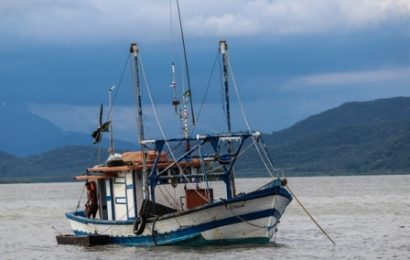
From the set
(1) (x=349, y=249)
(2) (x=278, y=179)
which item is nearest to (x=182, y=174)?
(2) (x=278, y=179)

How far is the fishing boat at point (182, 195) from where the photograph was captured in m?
44.7

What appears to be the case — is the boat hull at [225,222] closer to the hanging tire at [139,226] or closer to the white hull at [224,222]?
the white hull at [224,222]

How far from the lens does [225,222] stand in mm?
44938

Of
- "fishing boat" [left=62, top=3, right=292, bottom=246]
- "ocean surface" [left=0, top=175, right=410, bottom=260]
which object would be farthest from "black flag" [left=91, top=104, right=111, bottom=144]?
"ocean surface" [left=0, top=175, right=410, bottom=260]

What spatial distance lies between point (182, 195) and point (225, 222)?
15.1 ft

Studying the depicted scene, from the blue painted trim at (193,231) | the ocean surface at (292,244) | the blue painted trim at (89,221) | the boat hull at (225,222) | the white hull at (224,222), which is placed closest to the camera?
the boat hull at (225,222)

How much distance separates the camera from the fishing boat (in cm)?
4469

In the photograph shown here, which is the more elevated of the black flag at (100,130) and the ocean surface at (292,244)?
the black flag at (100,130)

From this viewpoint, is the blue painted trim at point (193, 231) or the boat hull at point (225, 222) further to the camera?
the blue painted trim at point (193, 231)

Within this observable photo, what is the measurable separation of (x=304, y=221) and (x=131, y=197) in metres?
28.3

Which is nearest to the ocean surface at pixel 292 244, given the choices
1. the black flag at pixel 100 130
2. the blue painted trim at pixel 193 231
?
the blue painted trim at pixel 193 231

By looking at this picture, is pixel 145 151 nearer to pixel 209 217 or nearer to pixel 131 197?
pixel 131 197

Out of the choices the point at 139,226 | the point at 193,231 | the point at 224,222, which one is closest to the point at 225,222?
the point at 224,222

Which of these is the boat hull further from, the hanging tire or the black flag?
the black flag
